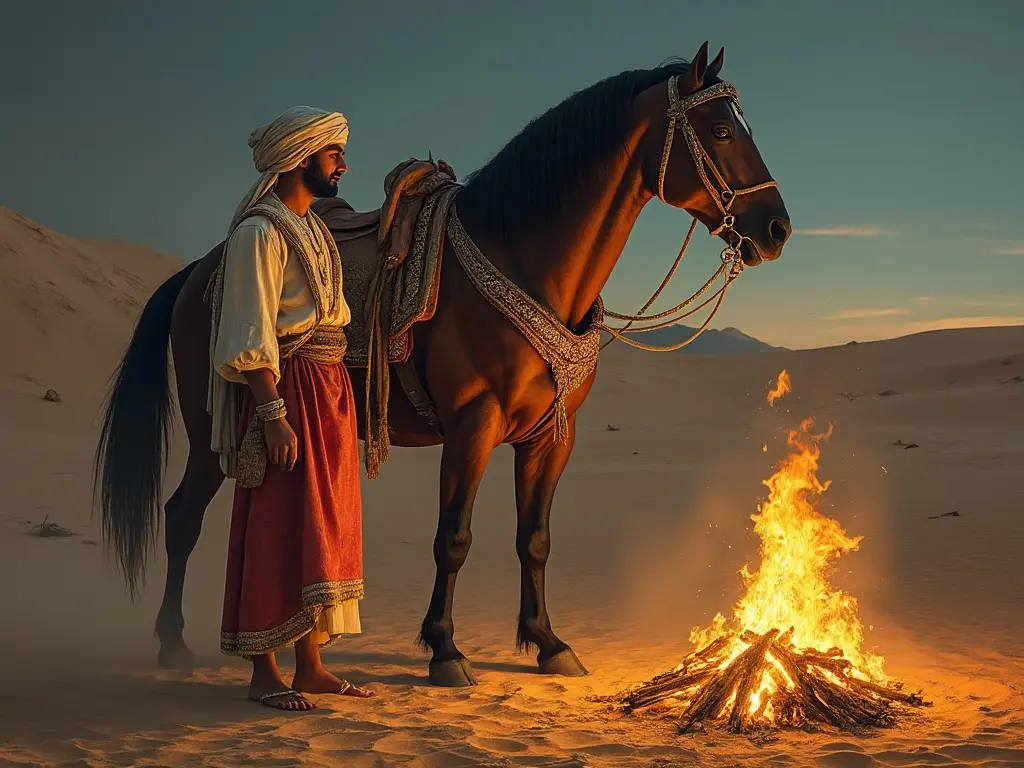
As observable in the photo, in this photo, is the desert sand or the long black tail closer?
the desert sand

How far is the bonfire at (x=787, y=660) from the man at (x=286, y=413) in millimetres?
1546

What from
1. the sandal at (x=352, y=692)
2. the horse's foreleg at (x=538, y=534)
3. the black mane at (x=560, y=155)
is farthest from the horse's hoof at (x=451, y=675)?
the black mane at (x=560, y=155)

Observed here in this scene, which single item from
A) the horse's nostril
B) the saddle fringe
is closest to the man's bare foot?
the saddle fringe

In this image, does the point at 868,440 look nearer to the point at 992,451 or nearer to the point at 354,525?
the point at 992,451

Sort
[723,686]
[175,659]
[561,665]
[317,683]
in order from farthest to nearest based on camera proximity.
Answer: [175,659] → [561,665] → [317,683] → [723,686]

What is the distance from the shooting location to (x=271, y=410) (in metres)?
4.39

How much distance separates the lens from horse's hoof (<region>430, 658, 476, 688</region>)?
5125 millimetres

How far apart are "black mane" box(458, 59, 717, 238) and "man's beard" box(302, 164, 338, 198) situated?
84cm

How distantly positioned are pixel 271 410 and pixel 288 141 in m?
1.16

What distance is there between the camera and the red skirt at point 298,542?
14.8 ft

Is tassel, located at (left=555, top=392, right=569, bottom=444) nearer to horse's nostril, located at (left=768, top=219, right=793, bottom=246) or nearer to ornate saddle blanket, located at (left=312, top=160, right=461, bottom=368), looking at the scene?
ornate saddle blanket, located at (left=312, top=160, right=461, bottom=368)

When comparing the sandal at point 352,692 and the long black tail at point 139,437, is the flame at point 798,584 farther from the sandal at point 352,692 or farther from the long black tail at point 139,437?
the long black tail at point 139,437

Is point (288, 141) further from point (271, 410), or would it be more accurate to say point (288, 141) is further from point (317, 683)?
point (317, 683)

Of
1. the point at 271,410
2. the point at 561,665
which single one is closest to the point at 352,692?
the point at 561,665
